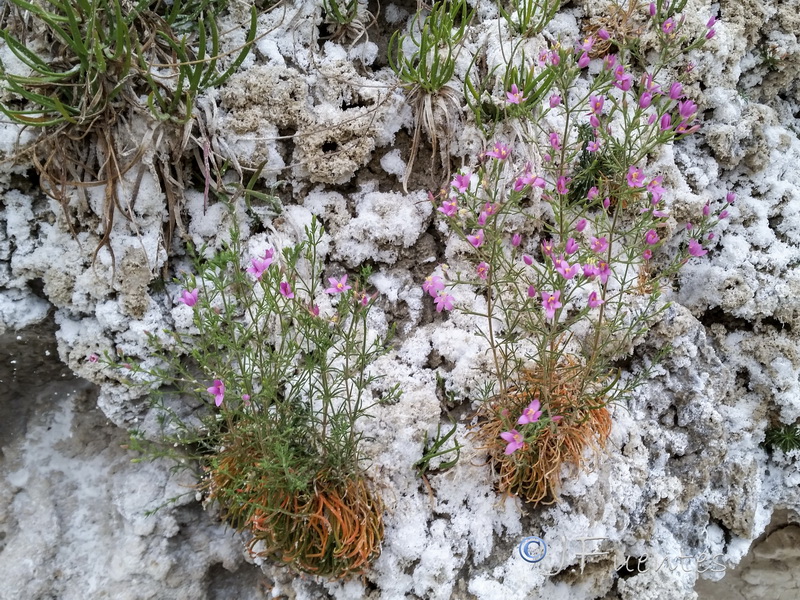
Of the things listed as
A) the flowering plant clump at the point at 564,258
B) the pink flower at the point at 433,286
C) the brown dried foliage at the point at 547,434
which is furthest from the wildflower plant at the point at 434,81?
the brown dried foliage at the point at 547,434

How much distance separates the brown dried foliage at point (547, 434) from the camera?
210 cm

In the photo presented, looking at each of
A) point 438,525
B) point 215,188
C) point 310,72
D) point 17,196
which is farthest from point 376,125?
point 438,525

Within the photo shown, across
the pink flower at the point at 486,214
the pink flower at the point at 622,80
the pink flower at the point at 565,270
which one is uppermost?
the pink flower at the point at 622,80

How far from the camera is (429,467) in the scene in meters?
2.21

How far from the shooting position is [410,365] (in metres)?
2.34

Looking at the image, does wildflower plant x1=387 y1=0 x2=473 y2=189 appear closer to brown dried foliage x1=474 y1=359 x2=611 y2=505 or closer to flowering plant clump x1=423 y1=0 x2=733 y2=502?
flowering plant clump x1=423 y1=0 x2=733 y2=502

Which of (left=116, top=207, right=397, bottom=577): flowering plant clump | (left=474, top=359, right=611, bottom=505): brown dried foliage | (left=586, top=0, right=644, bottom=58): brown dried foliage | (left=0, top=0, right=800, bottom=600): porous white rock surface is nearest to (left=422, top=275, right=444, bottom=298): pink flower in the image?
(left=116, top=207, right=397, bottom=577): flowering plant clump

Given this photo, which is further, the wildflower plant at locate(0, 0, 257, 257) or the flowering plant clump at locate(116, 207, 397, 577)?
the wildflower plant at locate(0, 0, 257, 257)

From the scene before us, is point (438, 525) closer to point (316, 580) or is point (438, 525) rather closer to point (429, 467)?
point (429, 467)

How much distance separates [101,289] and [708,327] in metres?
2.72

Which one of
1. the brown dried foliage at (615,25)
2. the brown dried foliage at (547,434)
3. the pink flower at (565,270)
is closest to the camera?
the pink flower at (565,270)

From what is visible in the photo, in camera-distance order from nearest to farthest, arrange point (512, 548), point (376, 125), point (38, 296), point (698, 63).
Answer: point (512, 548) → point (38, 296) → point (376, 125) → point (698, 63)

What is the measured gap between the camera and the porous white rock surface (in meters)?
2.18

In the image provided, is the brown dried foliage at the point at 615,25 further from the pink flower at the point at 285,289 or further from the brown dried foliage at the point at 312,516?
the brown dried foliage at the point at 312,516
